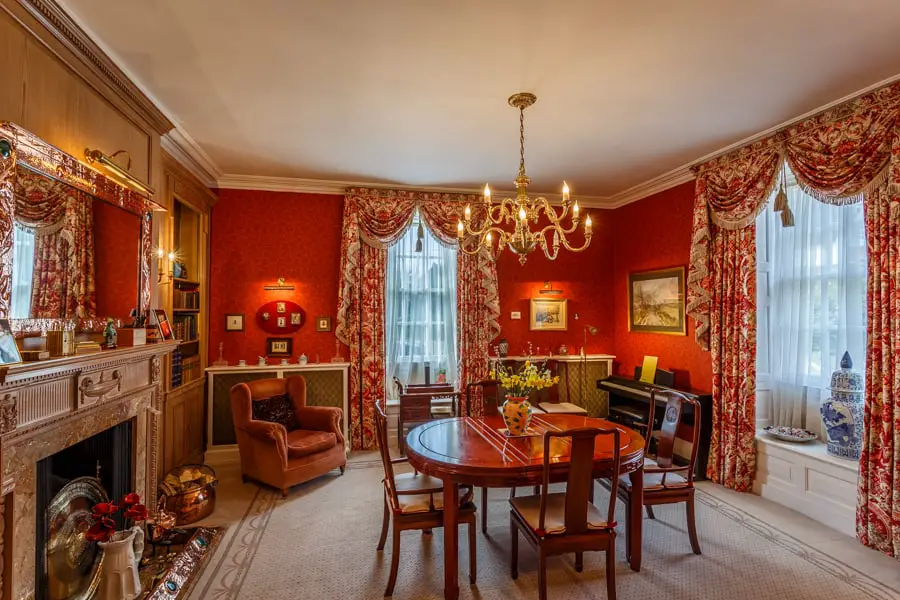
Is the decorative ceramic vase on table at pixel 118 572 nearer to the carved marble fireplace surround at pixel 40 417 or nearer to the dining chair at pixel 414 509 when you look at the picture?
the carved marble fireplace surround at pixel 40 417

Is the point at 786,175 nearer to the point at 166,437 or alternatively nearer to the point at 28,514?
the point at 28,514

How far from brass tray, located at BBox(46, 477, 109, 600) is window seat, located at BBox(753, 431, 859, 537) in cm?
494

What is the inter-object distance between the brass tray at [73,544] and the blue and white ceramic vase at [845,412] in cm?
511

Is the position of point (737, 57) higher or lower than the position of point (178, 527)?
higher

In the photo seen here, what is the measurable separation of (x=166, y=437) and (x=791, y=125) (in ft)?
19.3

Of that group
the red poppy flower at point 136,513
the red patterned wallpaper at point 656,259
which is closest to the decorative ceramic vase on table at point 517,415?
the red poppy flower at point 136,513

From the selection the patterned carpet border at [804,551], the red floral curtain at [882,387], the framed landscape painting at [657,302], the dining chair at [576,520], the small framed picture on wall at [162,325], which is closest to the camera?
the dining chair at [576,520]

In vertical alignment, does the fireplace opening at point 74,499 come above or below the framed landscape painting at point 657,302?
below

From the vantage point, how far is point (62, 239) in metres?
2.37

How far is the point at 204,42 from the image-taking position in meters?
2.60

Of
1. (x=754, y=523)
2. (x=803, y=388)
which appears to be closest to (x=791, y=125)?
(x=803, y=388)

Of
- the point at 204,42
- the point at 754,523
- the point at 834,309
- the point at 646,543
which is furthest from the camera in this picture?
the point at 834,309

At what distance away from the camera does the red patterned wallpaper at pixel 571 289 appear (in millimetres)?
6012

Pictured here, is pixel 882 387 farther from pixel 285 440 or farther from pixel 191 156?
pixel 191 156
